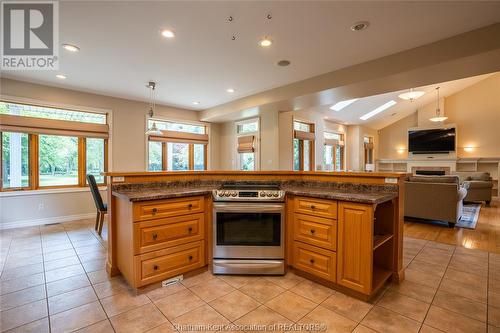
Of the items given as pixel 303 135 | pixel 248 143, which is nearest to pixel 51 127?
pixel 248 143

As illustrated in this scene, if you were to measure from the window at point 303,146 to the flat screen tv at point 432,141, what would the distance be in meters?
5.37

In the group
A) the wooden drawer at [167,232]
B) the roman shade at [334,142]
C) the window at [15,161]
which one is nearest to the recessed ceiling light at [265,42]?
the wooden drawer at [167,232]

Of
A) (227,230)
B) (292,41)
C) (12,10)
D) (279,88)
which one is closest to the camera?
(12,10)

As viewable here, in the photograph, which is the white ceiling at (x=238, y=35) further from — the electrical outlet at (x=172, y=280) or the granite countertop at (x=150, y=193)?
the electrical outlet at (x=172, y=280)

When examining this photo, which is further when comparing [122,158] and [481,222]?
[122,158]

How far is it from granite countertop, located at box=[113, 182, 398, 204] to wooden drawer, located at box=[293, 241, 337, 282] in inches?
22.0

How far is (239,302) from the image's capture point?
2039mm

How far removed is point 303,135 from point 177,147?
355 centimetres

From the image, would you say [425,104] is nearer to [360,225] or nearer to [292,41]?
[292,41]

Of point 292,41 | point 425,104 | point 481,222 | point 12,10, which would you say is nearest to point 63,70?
point 12,10

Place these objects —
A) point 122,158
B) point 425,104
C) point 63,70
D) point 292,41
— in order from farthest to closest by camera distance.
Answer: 1. point 425,104
2. point 122,158
3. point 63,70
4. point 292,41

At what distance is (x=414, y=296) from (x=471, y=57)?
2.66 meters

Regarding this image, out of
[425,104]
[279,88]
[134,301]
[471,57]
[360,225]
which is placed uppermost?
[425,104]

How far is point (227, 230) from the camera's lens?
2.54 metres
